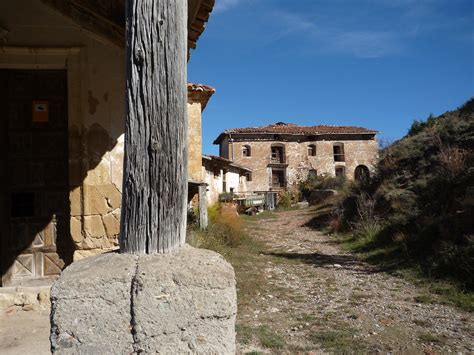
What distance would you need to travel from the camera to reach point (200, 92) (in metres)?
9.87

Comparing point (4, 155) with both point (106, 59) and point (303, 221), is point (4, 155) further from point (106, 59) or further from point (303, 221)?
point (303, 221)

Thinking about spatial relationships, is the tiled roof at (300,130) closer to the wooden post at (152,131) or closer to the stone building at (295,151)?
the stone building at (295,151)

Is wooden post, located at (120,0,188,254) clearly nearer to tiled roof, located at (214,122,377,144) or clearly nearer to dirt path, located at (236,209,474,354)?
dirt path, located at (236,209,474,354)

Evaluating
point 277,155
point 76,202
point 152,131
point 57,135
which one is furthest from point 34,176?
point 277,155

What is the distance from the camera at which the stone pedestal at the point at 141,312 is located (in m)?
1.50

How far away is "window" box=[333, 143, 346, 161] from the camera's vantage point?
101 ft

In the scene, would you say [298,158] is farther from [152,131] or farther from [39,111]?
[152,131]

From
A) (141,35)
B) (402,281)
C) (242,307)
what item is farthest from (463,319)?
(141,35)

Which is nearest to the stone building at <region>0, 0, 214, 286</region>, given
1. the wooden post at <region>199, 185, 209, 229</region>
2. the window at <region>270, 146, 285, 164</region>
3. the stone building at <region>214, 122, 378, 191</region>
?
the wooden post at <region>199, 185, 209, 229</region>

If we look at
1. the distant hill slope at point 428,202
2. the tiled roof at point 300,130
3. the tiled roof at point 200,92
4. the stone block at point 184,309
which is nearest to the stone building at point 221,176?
the tiled roof at point 300,130

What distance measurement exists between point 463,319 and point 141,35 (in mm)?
4534

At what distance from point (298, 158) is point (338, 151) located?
3693 millimetres

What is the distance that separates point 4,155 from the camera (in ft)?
14.3

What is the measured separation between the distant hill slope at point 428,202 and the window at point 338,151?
15622 millimetres
